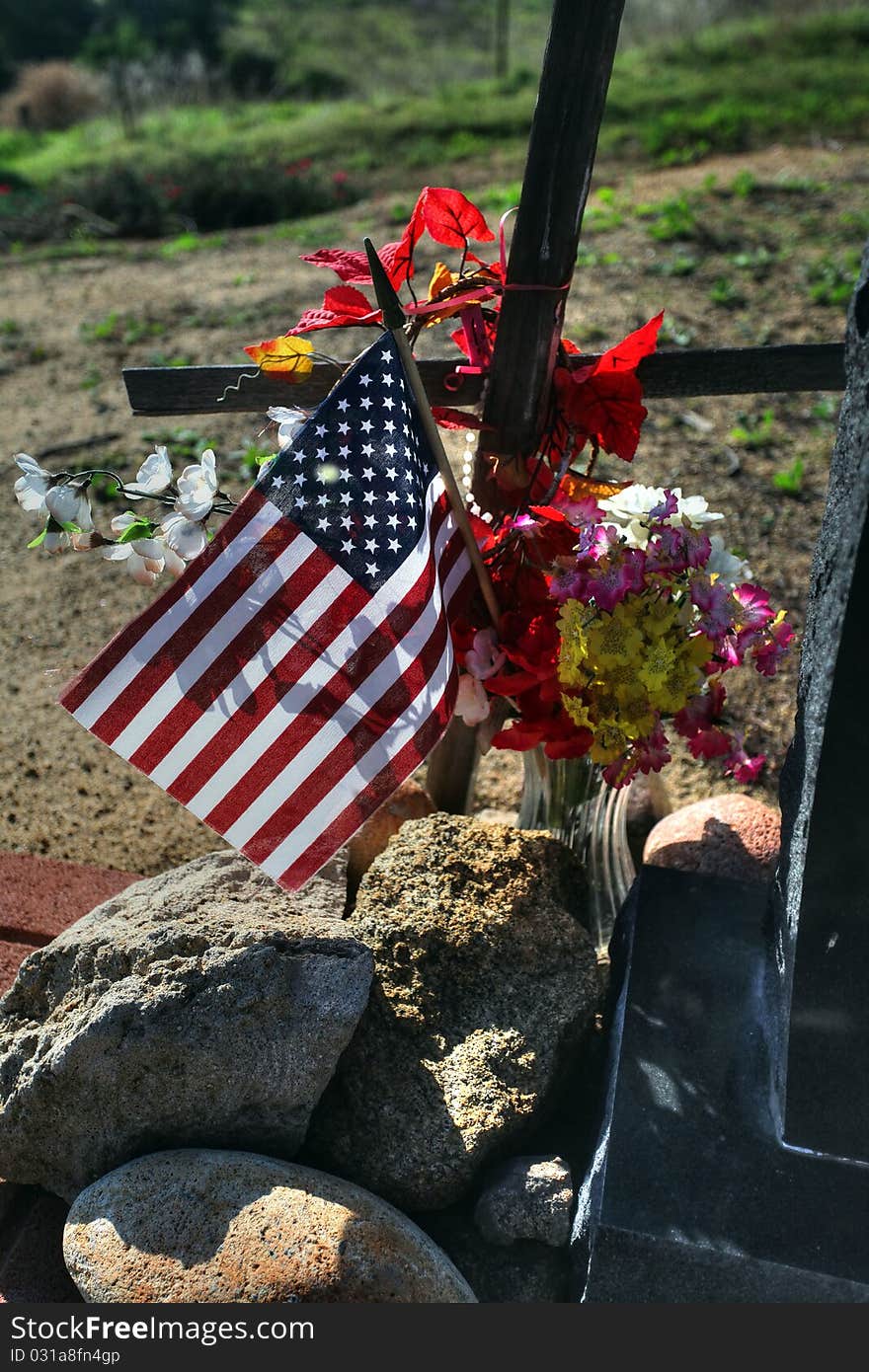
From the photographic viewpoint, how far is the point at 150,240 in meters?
9.63

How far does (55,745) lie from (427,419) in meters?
2.09

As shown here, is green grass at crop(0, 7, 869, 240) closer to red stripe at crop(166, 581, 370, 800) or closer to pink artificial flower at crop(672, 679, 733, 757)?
pink artificial flower at crop(672, 679, 733, 757)

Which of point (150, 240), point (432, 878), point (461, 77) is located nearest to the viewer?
point (432, 878)

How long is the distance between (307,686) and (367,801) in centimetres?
25

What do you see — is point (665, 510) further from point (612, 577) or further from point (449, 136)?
point (449, 136)

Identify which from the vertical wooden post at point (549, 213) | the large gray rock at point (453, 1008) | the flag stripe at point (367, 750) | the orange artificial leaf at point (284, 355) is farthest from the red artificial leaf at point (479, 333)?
the large gray rock at point (453, 1008)

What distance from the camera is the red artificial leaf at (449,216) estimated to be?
2.48 metres

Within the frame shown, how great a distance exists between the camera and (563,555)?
97.9 inches

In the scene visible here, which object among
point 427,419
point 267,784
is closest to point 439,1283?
point 267,784

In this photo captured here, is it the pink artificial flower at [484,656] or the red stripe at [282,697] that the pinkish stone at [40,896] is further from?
the pink artificial flower at [484,656]

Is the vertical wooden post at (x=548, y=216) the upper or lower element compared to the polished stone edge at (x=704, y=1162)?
upper

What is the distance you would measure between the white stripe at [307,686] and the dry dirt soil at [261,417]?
1274 millimetres

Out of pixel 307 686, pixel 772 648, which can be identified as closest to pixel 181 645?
pixel 307 686

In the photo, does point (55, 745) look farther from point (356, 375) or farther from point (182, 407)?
point (356, 375)
